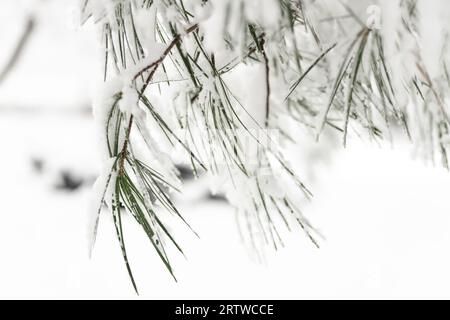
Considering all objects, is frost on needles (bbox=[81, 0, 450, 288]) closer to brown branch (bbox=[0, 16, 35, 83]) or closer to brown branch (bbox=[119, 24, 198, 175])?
brown branch (bbox=[119, 24, 198, 175])

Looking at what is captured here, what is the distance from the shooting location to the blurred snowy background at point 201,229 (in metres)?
2.23

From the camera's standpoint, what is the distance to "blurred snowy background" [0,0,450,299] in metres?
2.23

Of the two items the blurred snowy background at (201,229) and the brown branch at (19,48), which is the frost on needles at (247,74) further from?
the brown branch at (19,48)

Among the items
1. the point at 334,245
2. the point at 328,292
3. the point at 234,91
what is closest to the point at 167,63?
the point at 234,91

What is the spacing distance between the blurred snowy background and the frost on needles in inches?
45.4

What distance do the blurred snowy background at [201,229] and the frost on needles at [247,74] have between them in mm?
1154

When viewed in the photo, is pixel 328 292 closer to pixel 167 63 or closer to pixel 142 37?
pixel 167 63

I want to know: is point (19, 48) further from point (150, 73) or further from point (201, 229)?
point (150, 73)

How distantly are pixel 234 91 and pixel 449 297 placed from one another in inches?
65.8

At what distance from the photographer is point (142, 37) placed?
511 mm

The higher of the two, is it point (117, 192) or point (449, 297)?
point (117, 192)

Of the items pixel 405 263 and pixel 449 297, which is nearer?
pixel 449 297

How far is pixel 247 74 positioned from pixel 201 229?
202 cm
